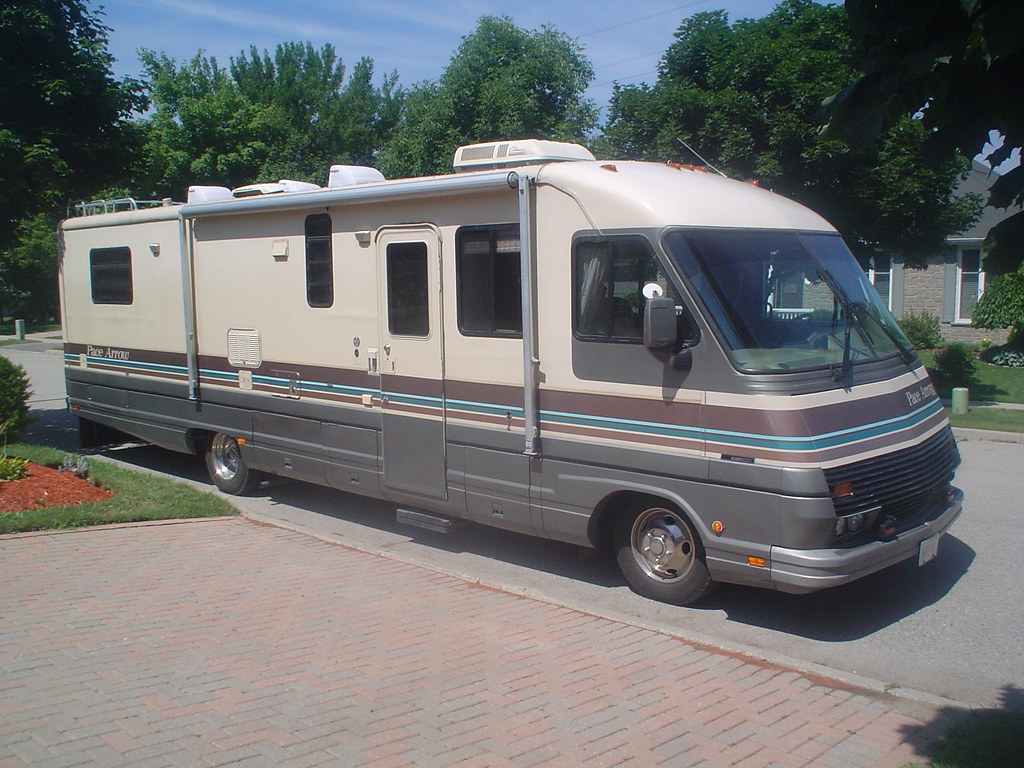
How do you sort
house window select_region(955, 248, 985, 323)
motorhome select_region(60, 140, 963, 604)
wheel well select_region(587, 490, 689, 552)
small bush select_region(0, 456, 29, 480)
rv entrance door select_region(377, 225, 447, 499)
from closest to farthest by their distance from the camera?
1. motorhome select_region(60, 140, 963, 604)
2. wheel well select_region(587, 490, 689, 552)
3. rv entrance door select_region(377, 225, 447, 499)
4. small bush select_region(0, 456, 29, 480)
5. house window select_region(955, 248, 985, 323)

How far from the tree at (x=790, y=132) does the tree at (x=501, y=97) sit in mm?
4396

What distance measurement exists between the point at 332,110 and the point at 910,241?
36464 mm

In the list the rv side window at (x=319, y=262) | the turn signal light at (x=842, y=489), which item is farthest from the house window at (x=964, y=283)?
the turn signal light at (x=842, y=489)

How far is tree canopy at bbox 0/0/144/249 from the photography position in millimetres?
11430

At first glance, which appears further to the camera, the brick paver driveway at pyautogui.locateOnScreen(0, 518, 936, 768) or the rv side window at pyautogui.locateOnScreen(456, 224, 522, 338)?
the rv side window at pyautogui.locateOnScreen(456, 224, 522, 338)

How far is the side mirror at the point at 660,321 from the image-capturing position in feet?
20.1

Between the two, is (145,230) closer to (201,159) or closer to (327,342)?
(327,342)

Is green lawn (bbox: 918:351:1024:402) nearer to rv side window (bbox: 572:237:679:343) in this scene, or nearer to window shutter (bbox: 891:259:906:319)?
window shutter (bbox: 891:259:906:319)

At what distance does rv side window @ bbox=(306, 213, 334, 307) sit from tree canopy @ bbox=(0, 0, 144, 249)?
4.69 metres

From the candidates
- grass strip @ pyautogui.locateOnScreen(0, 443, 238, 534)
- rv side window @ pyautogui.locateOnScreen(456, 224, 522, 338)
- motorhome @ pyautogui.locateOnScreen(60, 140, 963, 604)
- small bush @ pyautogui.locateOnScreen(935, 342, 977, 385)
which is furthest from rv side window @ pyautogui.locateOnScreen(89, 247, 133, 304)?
small bush @ pyautogui.locateOnScreen(935, 342, 977, 385)

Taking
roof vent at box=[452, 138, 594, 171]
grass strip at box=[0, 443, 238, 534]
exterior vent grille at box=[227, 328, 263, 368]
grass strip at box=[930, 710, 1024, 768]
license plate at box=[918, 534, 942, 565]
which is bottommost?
grass strip at box=[930, 710, 1024, 768]

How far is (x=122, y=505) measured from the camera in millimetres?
9141

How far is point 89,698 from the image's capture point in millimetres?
4891

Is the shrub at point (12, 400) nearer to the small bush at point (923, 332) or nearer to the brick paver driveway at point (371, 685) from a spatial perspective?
the brick paver driveway at point (371, 685)
